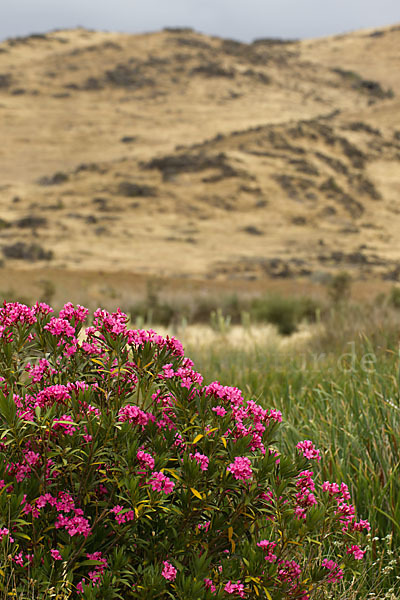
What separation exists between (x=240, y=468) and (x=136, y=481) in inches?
11.1

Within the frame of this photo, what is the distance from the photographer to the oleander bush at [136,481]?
1705 mm

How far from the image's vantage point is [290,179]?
46938 millimetres

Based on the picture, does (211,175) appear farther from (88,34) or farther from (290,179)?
(88,34)

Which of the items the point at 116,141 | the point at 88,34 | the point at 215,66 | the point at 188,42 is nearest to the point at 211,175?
the point at 116,141

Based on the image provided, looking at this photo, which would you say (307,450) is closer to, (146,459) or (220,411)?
(220,411)

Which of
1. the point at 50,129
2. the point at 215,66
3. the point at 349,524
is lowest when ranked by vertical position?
the point at 349,524

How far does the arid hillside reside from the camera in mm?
34781

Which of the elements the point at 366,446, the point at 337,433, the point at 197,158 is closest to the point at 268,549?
the point at 366,446

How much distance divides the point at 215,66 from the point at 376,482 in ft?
251

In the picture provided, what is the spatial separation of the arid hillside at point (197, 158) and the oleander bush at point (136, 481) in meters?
22.7

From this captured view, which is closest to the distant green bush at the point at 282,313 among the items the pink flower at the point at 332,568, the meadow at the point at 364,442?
the meadow at the point at 364,442

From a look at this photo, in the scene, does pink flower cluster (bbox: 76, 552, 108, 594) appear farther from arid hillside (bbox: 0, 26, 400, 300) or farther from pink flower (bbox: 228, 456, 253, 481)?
arid hillside (bbox: 0, 26, 400, 300)

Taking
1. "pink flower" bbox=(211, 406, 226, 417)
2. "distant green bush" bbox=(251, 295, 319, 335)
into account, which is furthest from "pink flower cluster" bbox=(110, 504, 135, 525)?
"distant green bush" bbox=(251, 295, 319, 335)

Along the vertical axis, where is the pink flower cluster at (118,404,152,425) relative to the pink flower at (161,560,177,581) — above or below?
above
